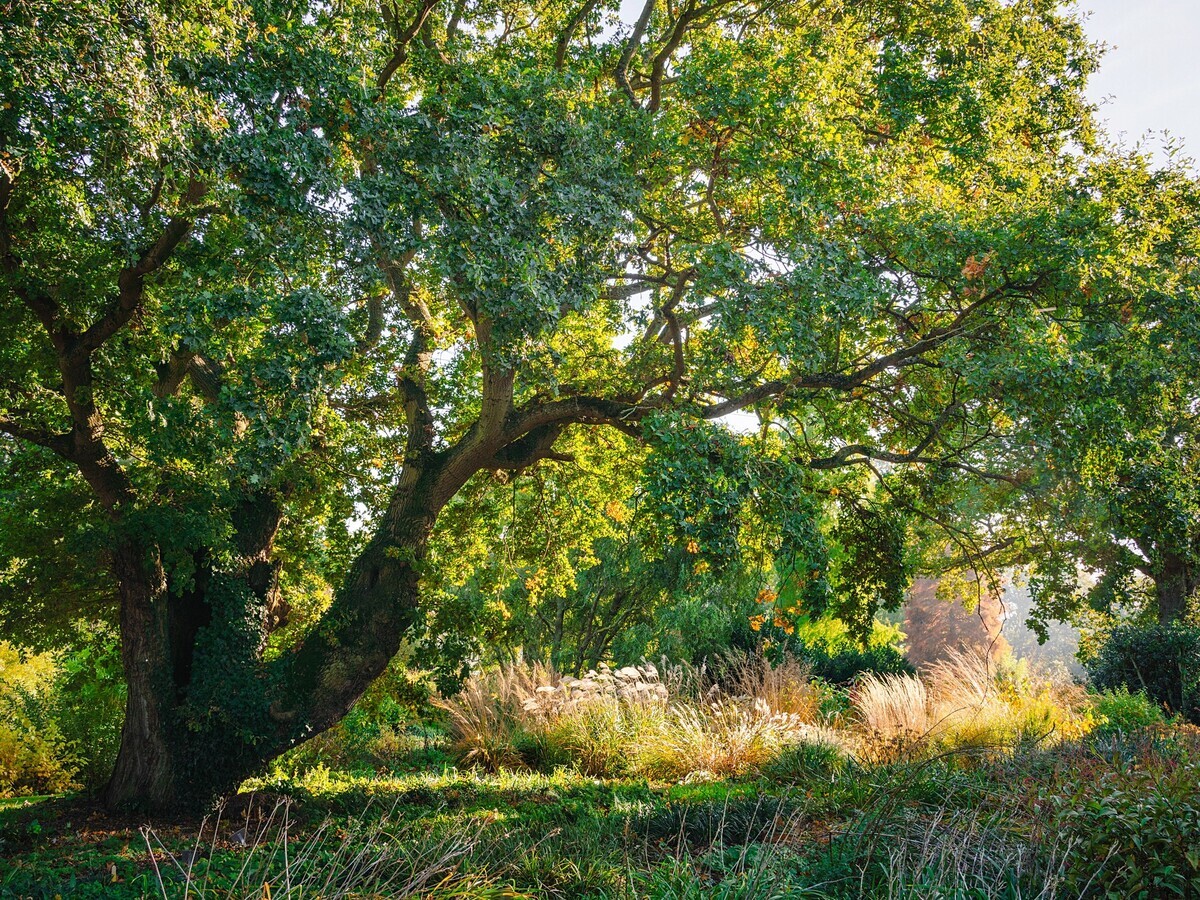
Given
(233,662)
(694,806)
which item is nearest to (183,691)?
(233,662)

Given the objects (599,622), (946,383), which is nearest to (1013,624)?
(599,622)

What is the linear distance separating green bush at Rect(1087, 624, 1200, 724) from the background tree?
621 centimetres

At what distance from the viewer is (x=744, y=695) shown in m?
9.93

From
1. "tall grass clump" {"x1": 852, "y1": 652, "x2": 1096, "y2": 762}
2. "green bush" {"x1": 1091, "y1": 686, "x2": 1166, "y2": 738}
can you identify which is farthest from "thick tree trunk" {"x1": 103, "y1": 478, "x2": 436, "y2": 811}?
"green bush" {"x1": 1091, "y1": 686, "x2": 1166, "y2": 738}

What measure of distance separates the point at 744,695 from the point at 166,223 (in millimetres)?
8215

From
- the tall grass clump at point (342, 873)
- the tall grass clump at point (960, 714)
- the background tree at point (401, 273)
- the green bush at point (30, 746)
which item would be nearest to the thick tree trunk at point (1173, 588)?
the tall grass clump at point (960, 714)

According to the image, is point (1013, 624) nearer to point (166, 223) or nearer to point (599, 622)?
point (599, 622)

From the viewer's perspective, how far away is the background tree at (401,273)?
500 centimetres

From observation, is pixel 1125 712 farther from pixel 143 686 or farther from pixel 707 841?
pixel 143 686

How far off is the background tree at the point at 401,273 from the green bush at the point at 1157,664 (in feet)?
20.4

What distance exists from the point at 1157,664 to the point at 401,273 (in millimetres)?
11974

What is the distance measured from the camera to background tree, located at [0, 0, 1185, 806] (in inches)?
197

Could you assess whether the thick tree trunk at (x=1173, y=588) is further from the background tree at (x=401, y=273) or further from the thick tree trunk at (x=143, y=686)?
the thick tree trunk at (x=143, y=686)

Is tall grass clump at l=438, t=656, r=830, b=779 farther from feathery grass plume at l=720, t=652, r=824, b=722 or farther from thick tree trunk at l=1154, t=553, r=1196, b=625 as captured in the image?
thick tree trunk at l=1154, t=553, r=1196, b=625
